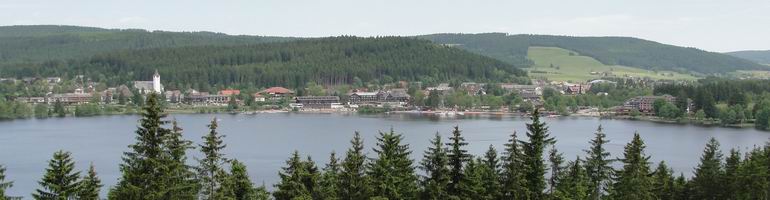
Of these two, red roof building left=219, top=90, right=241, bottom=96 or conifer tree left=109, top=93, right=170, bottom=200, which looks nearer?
conifer tree left=109, top=93, right=170, bottom=200

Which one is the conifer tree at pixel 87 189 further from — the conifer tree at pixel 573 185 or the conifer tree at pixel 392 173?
the conifer tree at pixel 573 185

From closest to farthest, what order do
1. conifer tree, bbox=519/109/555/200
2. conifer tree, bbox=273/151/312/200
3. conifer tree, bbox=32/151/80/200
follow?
conifer tree, bbox=32/151/80/200 < conifer tree, bbox=273/151/312/200 < conifer tree, bbox=519/109/555/200

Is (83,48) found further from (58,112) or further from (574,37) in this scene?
(574,37)

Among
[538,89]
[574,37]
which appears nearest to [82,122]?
[538,89]

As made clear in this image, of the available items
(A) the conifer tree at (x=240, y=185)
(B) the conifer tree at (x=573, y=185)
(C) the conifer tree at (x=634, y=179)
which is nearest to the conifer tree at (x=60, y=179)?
(A) the conifer tree at (x=240, y=185)

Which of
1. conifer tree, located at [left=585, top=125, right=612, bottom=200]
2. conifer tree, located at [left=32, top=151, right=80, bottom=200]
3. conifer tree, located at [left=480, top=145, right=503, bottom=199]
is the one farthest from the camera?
conifer tree, located at [left=585, top=125, right=612, bottom=200]

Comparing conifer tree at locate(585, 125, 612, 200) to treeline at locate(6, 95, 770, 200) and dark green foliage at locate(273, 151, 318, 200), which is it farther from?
dark green foliage at locate(273, 151, 318, 200)

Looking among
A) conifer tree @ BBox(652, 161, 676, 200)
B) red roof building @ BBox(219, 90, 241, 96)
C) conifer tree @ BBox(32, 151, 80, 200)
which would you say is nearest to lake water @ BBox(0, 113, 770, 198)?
conifer tree @ BBox(652, 161, 676, 200)
